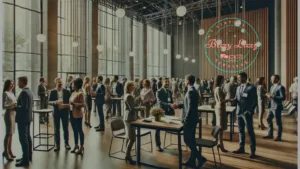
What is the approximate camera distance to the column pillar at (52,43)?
35.7ft

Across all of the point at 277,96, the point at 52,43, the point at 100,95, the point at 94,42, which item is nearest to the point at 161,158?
the point at 277,96

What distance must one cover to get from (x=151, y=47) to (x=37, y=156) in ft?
60.0

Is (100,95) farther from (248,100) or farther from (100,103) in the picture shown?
(248,100)

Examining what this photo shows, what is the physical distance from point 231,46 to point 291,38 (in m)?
8.29

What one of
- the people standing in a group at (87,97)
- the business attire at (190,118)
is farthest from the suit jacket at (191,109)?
the people standing in a group at (87,97)

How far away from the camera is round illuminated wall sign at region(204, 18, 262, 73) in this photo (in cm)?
1708

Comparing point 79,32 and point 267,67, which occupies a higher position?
point 79,32

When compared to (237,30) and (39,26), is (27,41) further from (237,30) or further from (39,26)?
(237,30)

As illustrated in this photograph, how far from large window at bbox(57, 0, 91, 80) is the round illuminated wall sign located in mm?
8801

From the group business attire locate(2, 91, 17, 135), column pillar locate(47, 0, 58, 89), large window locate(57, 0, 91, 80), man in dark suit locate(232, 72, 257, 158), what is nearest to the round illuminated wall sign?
large window locate(57, 0, 91, 80)

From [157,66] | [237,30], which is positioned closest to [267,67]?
[237,30]

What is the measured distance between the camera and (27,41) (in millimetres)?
15477

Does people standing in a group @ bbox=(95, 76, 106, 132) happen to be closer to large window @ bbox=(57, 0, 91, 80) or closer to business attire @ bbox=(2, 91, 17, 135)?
business attire @ bbox=(2, 91, 17, 135)

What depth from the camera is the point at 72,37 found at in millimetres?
13328
